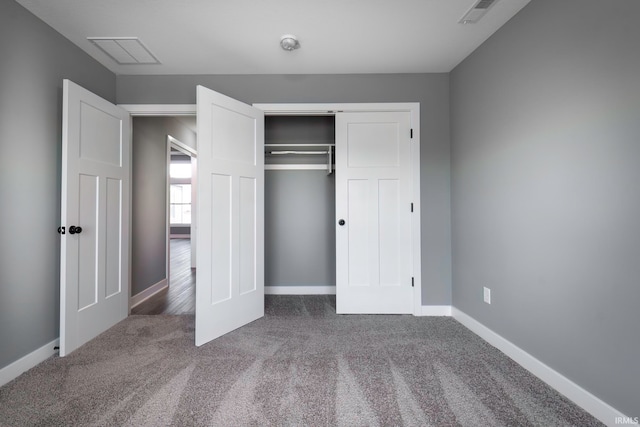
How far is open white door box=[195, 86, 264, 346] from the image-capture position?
91.4 inches

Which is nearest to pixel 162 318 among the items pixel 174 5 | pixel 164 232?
pixel 164 232

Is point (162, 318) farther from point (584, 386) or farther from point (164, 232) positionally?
point (584, 386)

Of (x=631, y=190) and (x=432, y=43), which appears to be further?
(x=432, y=43)

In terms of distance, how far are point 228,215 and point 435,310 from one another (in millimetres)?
2142

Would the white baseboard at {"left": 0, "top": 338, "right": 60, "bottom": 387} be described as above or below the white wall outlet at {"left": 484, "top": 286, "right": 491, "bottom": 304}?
below

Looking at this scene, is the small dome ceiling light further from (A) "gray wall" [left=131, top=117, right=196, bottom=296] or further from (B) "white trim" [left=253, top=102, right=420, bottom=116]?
(A) "gray wall" [left=131, top=117, right=196, bottom=296]

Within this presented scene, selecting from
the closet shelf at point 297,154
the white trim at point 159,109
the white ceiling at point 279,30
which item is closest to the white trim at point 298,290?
the closet shelf at point 297,154

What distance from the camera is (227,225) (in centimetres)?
253

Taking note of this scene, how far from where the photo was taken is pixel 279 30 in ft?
7.27

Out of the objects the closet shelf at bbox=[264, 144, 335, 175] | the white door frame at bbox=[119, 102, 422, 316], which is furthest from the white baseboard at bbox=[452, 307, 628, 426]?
the closet shelf at bbox=[264, 144, 335, 175]

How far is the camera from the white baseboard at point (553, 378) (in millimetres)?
1434

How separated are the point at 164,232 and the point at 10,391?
2550 millimetres

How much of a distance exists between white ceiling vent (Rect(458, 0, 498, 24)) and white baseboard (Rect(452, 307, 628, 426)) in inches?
89.1

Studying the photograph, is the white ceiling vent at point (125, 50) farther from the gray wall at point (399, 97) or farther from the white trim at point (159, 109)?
the white trim at point (159, 109)
